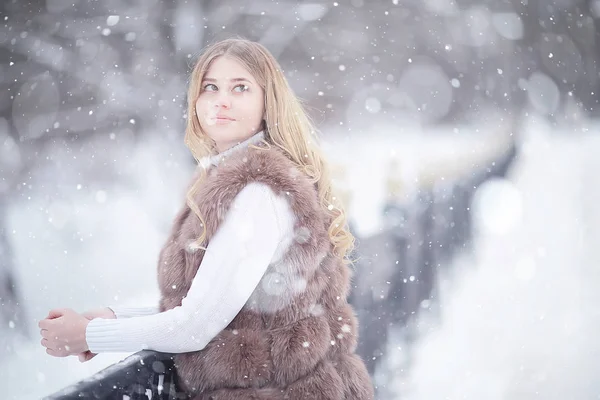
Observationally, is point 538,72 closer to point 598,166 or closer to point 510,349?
point 598,166

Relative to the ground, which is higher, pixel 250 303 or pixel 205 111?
pixel 205 111

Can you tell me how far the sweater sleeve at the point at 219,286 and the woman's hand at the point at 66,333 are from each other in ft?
0.08

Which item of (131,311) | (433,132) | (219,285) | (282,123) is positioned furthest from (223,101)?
(433,132)

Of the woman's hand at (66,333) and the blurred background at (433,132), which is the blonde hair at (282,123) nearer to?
the woman's hand at (66,333)

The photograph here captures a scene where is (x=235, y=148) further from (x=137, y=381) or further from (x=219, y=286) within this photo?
(x=137, y=381)

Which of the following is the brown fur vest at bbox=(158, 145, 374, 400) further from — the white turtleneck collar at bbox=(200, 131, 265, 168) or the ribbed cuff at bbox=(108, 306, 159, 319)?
A: the ribbed cuff at bbox=(108, 306, 159, 319)

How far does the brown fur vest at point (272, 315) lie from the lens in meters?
0.96

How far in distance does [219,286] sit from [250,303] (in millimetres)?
100

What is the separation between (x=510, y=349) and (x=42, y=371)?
2208 millimetres

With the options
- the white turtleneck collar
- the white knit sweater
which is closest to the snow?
the white turtleneck collar

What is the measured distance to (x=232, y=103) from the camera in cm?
117

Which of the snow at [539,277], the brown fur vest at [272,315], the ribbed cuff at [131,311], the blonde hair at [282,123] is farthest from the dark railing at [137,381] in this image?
the snow at [539,277]

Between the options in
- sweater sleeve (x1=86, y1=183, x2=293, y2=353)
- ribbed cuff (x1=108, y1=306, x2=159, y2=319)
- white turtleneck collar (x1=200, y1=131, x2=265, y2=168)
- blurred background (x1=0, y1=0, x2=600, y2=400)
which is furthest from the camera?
blurred background (x1=0, y1=0, x2=600, y2=400)

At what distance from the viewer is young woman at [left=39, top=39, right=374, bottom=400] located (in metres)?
0.94
